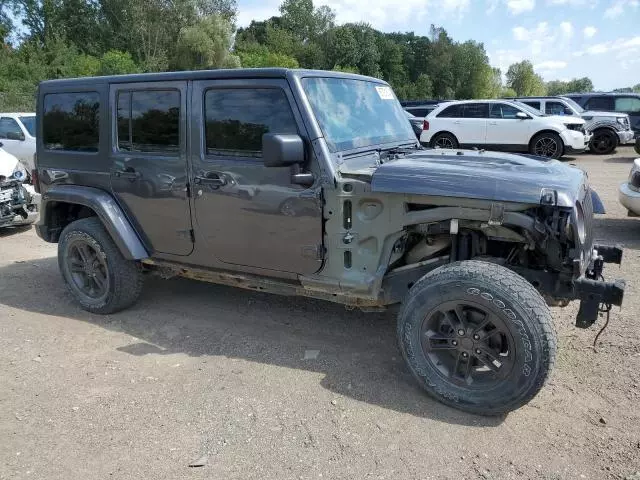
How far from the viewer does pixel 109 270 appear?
15.5 feet

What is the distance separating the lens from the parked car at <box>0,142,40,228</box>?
7707 mm

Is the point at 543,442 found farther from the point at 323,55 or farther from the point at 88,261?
the point at 323,55

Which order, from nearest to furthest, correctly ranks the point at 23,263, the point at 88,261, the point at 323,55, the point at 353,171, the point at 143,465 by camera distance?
the point at 143,465, the point at 353,171, the point at 88,261, the point at 23,263, the point at 323,55

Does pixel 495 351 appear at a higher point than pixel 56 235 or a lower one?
lower

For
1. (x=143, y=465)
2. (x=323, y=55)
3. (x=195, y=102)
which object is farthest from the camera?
(x=323, y=55)

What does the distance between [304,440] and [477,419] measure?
3.33 feet

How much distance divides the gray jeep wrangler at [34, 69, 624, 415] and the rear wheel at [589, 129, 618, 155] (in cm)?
1533

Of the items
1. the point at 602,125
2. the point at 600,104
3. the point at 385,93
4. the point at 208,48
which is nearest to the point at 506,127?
the point at 602,125

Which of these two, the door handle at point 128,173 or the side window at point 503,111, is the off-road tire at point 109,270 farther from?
the side window at point 503,111

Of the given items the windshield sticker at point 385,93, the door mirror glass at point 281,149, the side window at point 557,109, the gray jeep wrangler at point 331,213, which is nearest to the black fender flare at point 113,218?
the gray jeep wrangler at point 331,213

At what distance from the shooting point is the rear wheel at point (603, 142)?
56.6ft

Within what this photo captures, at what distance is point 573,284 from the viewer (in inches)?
126

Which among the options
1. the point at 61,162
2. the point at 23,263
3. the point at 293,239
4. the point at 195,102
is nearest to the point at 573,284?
the point at 293,239

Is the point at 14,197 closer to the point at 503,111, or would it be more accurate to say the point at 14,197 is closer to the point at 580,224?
the point at 580,224
